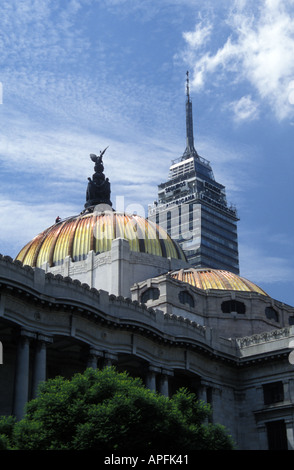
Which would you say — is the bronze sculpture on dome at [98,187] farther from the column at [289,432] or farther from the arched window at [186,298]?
the column at [289,432]

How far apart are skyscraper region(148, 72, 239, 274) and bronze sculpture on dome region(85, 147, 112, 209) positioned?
63.8m

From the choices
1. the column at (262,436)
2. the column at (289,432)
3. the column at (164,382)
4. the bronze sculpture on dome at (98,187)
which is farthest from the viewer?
the bronze sculpture on dome at (98,187)

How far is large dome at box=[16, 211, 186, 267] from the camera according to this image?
7994cm

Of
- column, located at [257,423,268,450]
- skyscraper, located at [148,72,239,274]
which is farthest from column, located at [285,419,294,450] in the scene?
skyscraper, located at [148,72,239,274]

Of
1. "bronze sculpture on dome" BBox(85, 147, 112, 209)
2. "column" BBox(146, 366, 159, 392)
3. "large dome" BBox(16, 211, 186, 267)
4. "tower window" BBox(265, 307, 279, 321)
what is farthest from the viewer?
"bronze sculpture on dome" BBox(85, 147, 112, 209)

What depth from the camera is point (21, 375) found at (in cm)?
4769

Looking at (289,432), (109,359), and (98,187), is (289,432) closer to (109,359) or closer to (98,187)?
(109,359)

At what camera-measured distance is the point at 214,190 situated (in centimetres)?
17362

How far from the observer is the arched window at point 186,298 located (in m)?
71.9

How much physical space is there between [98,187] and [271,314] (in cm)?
3112

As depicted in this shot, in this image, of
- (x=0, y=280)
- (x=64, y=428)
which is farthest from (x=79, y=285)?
(x=64, y=428)

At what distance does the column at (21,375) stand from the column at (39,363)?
786 millimetres

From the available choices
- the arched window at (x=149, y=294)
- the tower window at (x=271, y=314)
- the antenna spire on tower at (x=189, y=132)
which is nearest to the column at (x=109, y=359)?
the arched window at (x=149, y=294)

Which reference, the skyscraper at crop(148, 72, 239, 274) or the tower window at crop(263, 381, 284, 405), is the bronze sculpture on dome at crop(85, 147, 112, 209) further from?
the skyscraper at crop(148, 72, 239, 274)
